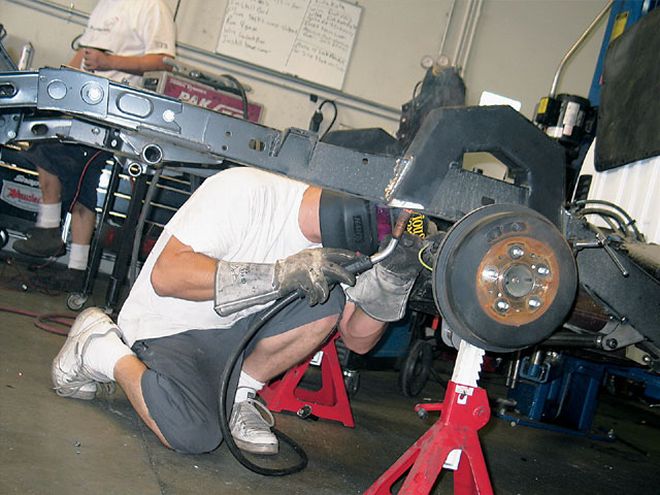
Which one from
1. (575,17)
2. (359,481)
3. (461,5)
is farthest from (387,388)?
(575,17)

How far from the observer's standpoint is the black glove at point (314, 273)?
1.31m

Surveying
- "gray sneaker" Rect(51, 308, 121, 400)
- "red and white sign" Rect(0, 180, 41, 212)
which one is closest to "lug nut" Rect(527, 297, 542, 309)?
"gray sneaker" Rect(51, 308, 121, 400)

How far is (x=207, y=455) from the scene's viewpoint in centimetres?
154

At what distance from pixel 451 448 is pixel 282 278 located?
1.53ft

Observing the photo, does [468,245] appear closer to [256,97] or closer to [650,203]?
[650,203]

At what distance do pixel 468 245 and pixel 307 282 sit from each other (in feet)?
1.18

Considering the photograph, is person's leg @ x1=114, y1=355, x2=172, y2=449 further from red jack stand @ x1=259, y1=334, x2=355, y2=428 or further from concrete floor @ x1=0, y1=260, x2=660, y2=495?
red jack stand @ x1=259, y1=334, x2=355, y2=428

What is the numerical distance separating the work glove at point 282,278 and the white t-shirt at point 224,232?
0.51 feet

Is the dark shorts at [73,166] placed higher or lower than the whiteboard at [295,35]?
lower

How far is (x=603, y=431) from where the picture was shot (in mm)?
3186

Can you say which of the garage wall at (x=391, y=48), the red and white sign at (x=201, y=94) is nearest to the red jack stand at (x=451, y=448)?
the red and white sign at (x=201, y=94)

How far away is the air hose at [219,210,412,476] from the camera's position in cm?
131

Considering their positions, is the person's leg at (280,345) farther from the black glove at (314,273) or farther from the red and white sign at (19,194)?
the red and white sign at (19,194)

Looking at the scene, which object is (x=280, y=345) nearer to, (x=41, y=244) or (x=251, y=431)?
(x=251, y=431)
